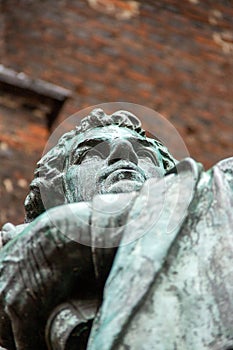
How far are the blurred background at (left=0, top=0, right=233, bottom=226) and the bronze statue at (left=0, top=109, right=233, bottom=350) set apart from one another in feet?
24.9

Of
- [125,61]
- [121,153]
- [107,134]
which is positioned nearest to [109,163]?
[121,153]

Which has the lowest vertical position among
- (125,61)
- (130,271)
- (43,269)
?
(125,61)

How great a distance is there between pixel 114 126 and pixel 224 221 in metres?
0.82

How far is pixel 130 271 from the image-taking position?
7.67 ft

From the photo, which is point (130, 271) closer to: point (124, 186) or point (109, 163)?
point (124, 186)

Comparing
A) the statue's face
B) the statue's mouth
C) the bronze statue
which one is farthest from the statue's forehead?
the bronze statue

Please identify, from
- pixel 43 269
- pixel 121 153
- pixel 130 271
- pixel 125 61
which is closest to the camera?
pixel 130 271

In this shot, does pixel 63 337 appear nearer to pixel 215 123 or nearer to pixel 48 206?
pixel 48 206

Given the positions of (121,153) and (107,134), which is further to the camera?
(107,134)

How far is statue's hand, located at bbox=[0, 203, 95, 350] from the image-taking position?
243cm

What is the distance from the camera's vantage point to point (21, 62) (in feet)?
36.1

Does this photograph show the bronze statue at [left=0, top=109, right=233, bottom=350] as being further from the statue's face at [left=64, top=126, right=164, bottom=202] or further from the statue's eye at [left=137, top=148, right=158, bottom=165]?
the statue's eye at [left=137, top=148, right=158, bottom=165]

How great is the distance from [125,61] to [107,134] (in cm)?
849

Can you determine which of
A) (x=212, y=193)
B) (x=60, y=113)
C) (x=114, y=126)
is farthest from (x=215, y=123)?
(x=212, y=193)
